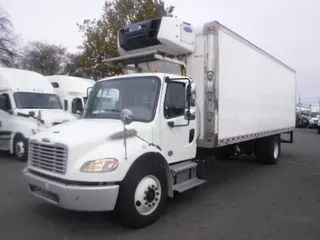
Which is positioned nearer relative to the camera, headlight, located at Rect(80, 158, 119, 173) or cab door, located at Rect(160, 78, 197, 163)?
headlight, located at Rect(80, 158, 119, 173)

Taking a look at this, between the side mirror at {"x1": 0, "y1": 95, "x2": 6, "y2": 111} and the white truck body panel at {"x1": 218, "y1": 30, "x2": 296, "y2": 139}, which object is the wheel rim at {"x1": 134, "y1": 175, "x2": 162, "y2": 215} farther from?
the side mirror at {"x1": 0, "y1": 95, "x2": 6, "y2": 111}

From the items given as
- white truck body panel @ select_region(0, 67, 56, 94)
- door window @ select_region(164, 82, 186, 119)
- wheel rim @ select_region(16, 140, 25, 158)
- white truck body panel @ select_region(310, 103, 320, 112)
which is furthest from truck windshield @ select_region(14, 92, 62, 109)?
white truck body panel @ select_region(310, 103, 320, 112)

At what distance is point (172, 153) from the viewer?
5.21 m

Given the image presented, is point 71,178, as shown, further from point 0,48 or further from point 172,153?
point 0,48

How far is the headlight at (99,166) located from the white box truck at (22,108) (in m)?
6.77

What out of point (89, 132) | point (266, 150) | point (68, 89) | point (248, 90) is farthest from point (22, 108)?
point (266, 150)

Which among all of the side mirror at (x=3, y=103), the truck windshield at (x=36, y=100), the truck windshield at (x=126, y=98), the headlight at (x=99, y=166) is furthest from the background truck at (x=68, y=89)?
the headlight at (x=99, y=166)

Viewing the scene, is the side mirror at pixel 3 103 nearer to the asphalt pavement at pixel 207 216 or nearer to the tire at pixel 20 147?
the tire at pixel 20 147

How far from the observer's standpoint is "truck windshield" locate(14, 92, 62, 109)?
1111cm

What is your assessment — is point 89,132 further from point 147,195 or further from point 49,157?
point 147,195

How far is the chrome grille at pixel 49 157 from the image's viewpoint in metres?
4.02

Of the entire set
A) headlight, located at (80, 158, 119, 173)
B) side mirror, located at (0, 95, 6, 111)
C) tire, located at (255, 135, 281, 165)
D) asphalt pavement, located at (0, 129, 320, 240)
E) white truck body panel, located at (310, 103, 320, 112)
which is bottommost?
asphalt pavement, located at (0, 129, 320, 240)

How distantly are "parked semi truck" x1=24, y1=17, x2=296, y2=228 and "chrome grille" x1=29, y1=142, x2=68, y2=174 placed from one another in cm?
1

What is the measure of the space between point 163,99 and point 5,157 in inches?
350
